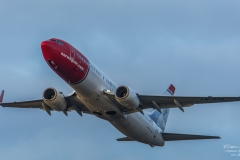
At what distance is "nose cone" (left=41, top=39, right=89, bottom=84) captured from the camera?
4231 cm

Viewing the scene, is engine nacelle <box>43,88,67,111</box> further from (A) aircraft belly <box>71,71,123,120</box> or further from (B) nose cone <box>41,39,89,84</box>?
(B) nose cone <box>41,39,89,84</box>

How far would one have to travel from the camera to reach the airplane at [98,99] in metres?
43.0

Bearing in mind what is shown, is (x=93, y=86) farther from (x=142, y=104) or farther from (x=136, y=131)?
(x=136, y=131)

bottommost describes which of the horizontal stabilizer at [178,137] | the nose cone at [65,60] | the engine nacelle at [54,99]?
the horizontal stabilizer at [178,137]

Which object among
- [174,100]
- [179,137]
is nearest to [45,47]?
[174,100]

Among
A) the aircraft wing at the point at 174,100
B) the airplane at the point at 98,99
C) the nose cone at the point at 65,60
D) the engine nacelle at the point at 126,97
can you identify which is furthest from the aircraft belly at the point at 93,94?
the aircraft wing at the point at 174,100

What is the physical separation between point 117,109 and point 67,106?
521cm

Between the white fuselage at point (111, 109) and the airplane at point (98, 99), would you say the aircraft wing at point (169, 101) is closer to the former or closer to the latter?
the airplane at point (98, 99)

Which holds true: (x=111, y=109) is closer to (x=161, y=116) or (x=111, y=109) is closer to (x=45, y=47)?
(x=45, y=47)

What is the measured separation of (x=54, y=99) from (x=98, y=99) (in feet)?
13.9

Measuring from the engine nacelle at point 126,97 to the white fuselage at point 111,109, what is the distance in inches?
60.2

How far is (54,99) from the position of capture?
46312mm

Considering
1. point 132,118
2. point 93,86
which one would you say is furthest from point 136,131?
point 93,86

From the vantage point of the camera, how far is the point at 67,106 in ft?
162
